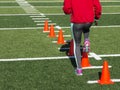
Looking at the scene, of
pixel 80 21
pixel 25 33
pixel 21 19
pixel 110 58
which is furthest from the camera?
pixel 21 19

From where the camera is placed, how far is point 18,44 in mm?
11156

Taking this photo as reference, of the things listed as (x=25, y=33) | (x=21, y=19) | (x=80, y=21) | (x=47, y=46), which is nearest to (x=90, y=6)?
(x=80, y=21)

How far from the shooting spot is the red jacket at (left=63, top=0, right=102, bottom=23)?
7109mm

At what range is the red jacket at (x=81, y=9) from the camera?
7109 millimetres

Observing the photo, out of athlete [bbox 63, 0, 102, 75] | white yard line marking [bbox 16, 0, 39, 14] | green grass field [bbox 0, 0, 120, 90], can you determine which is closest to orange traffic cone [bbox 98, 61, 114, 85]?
green grass field [bbox 0, 0, 120, 90]

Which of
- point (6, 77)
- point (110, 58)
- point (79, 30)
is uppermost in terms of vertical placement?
point (79, 30)

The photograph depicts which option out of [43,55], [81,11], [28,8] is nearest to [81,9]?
[81,11]

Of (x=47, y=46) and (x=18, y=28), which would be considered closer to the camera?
(x=47, y=46)

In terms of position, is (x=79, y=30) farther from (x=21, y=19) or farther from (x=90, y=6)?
(x=21, y=19)

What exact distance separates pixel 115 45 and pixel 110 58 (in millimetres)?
1803

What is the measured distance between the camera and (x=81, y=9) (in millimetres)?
7133

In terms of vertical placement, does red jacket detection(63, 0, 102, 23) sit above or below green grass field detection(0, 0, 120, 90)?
above

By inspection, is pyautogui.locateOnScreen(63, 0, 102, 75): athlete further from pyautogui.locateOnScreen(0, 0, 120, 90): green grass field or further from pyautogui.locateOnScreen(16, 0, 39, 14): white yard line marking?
pyautogui.locateOnScreen(16, 0, 39, 14): white yard line marking

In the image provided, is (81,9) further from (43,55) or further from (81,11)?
Answer: (43,55)
